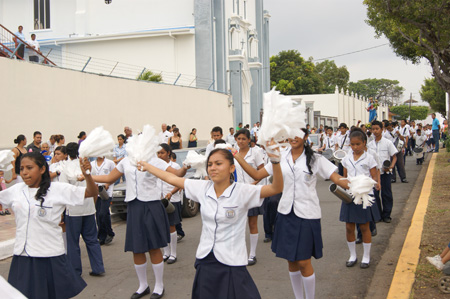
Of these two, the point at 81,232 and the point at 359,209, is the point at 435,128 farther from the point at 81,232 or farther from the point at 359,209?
the point at 81,232

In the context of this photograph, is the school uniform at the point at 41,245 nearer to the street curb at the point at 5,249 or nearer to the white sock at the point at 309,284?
the white sock at the point at 309,284

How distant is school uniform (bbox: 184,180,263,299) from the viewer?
3.71 meters

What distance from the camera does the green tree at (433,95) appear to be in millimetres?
53088

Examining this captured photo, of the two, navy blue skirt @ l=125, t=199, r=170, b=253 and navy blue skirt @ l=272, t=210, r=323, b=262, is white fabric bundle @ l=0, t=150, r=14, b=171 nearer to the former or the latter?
navy blue skirt @ l=125, t=199, r=170, b=253

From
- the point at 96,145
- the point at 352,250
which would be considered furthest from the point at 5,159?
the point at 352,250

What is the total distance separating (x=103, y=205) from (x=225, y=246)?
15.5ft

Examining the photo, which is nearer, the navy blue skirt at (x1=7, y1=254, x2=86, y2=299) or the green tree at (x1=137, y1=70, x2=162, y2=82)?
the navy blue skirt at (x1=7, y1=254, x2=86, y2=299)

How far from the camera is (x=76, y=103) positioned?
1716cm

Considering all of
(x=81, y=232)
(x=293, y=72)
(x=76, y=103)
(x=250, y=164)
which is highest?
(x=293, y=72)

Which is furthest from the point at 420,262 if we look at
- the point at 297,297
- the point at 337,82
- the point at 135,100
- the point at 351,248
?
the point at 337,82

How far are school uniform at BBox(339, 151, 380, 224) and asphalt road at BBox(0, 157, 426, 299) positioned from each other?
0.67m

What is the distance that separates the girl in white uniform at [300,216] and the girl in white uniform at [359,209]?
64.3 inches

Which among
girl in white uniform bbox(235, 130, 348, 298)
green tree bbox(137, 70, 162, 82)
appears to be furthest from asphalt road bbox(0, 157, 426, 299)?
green tree bbox(137, 70, 162, 82)

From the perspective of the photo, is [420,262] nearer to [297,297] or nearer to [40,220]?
[297,297]
